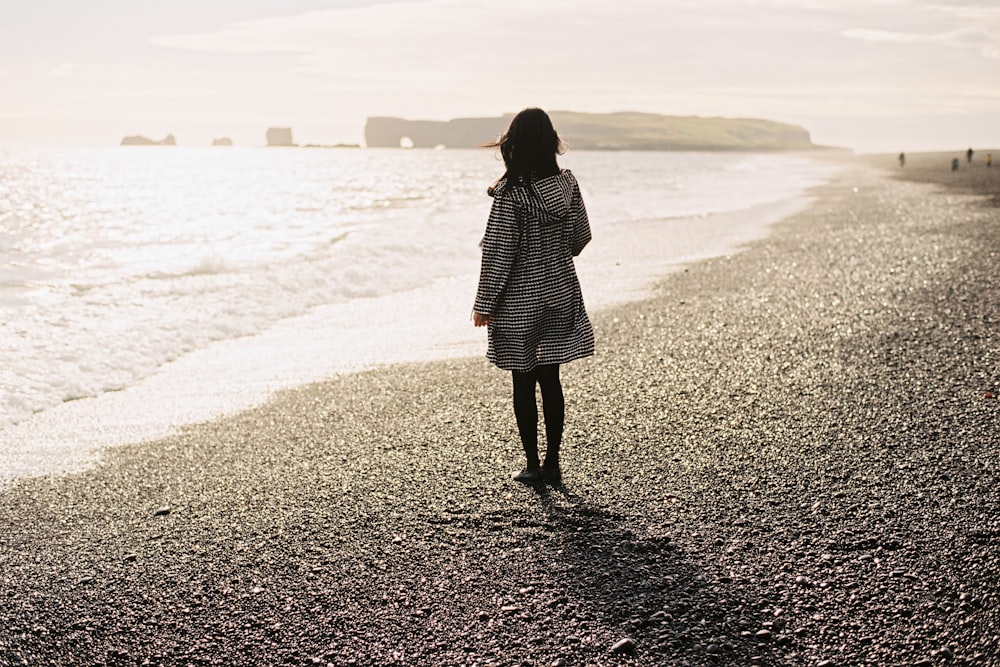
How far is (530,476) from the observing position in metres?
5.41

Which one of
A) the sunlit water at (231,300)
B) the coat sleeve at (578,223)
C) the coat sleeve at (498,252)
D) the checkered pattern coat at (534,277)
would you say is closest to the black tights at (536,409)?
the checkered pattern coat at (534,277)

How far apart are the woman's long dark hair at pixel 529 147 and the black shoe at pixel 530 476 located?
6.04 ft

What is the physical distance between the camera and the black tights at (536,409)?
5380mm

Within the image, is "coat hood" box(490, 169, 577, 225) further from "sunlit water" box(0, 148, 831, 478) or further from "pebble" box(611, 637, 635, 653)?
"sunlit water" box(0, 148, 831, 478)

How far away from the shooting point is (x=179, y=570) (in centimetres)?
446

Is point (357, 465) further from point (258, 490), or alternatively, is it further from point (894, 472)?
point (894, 472)

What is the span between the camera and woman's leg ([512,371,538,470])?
17.7 ft

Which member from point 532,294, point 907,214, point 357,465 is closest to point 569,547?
point 532,294

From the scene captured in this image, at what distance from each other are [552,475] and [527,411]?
448 millimetres

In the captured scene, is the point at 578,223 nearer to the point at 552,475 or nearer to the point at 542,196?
the point at 542,196

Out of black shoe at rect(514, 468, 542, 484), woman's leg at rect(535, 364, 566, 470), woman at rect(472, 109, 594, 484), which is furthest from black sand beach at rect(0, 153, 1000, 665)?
woman at rect(472, 109, 594, 484)

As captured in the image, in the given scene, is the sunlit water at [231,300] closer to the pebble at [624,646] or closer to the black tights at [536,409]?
the black tights at [536,409]

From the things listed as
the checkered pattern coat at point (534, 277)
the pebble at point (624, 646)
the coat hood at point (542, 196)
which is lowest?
the pebble at point (624, 646)

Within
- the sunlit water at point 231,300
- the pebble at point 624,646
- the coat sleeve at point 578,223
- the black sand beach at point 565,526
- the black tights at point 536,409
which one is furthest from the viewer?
the sunlit water at point 231,300
